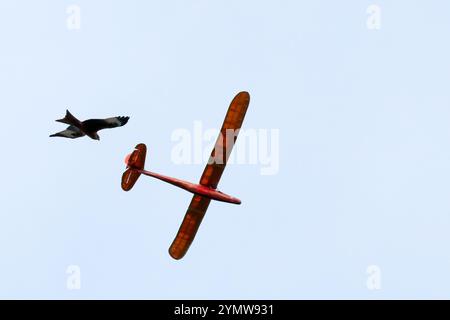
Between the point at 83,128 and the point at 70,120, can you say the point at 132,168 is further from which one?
the point at 70,120

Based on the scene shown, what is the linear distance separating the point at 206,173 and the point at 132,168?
11.6 feet

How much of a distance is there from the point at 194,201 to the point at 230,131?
14.9ft

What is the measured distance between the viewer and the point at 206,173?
41.1 meters

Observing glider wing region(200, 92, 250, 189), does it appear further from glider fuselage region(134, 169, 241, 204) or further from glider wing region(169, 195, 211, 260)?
glider wing region(169, 195, 211, 260)

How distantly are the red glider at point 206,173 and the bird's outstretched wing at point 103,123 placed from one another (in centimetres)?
170

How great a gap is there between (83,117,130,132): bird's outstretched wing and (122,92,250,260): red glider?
1.70 m

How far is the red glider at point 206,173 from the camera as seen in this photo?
39.8 meters

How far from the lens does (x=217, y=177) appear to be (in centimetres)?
4116

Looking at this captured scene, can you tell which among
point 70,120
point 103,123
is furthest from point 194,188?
point 70,120

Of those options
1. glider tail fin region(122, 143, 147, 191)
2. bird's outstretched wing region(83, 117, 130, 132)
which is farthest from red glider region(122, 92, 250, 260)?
bird's outstretched wing region(83, 117, 130, 132)
